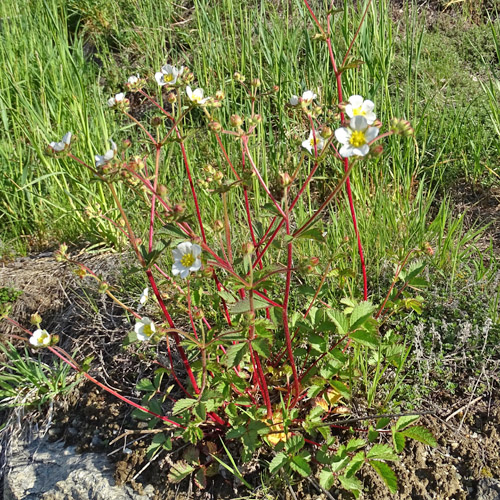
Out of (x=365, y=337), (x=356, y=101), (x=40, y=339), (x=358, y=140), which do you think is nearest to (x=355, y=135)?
(x=358, y=140)

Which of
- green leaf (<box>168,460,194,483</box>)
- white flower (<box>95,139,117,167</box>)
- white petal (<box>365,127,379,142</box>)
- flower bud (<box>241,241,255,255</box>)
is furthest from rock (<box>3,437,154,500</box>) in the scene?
white petal (<box>365,127,379,142</box>)

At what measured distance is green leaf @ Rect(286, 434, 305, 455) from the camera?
1.38m

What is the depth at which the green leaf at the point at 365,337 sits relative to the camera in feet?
4.47

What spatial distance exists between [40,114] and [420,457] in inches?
99.1

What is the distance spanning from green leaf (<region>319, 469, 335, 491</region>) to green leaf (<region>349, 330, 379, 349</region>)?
0.35 meters

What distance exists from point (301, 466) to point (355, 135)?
2.80 ft

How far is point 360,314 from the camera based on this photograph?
1.39 m

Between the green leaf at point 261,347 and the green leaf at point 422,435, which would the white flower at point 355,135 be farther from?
the green leaf at point 422,435

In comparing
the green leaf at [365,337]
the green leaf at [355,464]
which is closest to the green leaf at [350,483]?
the green leaf at [355,464]

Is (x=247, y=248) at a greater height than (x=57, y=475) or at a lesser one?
greater

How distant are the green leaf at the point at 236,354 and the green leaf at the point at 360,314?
1.04ft

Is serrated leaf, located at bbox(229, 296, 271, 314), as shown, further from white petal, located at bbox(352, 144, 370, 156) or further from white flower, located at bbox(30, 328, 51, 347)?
white flower, located at bbox(30, 328, 51, 347)

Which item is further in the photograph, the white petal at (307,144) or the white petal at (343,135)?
the white petal at (307,144)

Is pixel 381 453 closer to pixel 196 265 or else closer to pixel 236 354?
pixel 236 354
